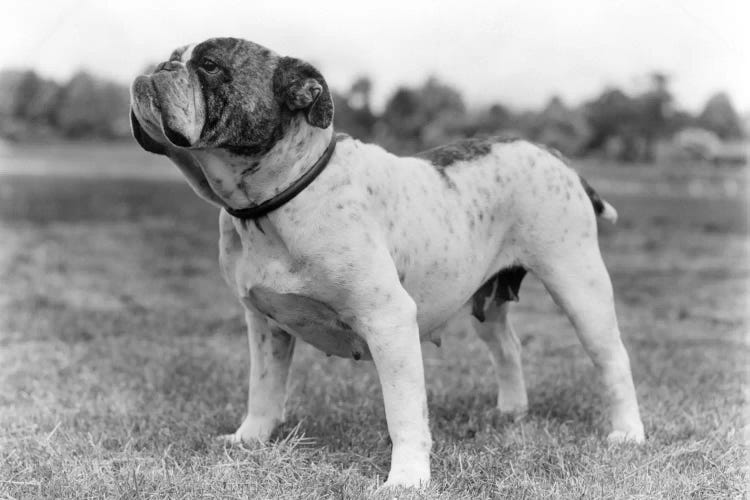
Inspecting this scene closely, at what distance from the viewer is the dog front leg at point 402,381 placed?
9.80 ft

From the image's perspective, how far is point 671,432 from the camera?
12.3 feet

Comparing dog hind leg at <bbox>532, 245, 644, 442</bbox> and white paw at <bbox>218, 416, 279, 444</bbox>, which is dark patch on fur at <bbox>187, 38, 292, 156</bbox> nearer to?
white paw at <bbox>218, 416, 279, 444</bbox>

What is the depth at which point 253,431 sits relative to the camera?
3.57 meters

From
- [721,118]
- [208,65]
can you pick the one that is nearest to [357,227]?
[208,65]

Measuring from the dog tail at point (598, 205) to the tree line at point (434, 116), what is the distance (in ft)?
13.4

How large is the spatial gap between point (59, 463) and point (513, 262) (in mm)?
1971

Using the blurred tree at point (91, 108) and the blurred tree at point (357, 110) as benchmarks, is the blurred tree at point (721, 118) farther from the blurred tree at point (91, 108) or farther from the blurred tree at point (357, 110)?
the blurred tree at point (91, 108)

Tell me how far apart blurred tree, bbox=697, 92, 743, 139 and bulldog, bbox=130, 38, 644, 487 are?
7974 millimetres

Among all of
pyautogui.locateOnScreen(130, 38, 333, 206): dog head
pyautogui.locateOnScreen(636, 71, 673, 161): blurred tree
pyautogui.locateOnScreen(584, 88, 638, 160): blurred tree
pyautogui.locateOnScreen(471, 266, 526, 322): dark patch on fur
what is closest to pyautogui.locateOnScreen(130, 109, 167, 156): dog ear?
pyautogui.locateOnScreen(130, 38, 333, 206): dog head

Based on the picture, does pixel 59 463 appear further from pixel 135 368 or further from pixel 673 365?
pixel 673 365

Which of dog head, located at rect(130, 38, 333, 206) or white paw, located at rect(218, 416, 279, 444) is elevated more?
dog head, located at rect(130, 38, 333, 206)

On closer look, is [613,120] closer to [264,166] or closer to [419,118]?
[419,118]

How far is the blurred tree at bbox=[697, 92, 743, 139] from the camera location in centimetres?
1076

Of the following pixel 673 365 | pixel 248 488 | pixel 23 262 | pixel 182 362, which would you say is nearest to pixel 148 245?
pixel 23 262
